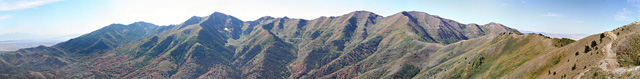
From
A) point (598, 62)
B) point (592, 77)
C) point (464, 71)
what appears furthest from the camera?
point (464, 71)

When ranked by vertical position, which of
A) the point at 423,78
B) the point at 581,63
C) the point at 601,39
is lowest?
the point at 423,78

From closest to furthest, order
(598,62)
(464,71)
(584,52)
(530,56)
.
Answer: (598,62)
(584,52)
(530,56)
(464,71)

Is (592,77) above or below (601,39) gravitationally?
below

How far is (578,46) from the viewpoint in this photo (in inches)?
3445

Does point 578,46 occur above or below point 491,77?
above

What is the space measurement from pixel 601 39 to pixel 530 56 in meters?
29.4

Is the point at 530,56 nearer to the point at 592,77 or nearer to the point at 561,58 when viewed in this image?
the point at 561,58

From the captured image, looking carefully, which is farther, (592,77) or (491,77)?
(491,77)

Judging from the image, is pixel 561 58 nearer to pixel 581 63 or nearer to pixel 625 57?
pixel 581 63

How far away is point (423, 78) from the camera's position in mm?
190500

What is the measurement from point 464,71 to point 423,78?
142 ft

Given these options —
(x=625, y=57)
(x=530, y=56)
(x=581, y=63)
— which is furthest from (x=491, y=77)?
(x=625, y=57)

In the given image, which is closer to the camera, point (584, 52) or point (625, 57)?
point (625, 57)

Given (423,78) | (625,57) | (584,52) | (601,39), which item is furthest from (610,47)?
(423,78)
